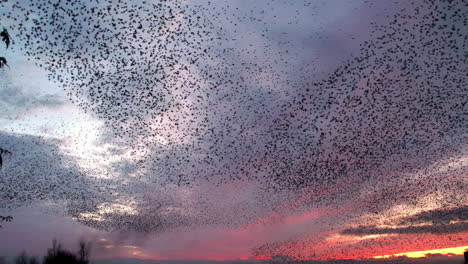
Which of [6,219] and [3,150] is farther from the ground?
[3,150]

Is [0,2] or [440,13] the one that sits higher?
[440,13]

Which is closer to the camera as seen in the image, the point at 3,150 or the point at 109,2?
the point at 3,150

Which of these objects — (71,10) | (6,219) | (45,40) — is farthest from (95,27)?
(6,219)

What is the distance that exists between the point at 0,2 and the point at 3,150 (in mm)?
6690

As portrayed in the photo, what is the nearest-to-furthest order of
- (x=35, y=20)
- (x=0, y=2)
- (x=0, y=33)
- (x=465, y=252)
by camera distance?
(x=0, y=33) → (x=0, y=2) → (x=35, y=20) → (x=465, y=252)

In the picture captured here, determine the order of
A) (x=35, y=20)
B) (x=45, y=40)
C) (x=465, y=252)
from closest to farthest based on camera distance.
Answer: (x=35, y=20) < (x=45, y=40) < (x=465, y=252)

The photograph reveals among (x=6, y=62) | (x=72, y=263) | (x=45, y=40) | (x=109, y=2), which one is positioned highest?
(x=109, y=2)

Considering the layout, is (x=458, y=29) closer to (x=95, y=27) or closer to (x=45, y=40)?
(x=95, y=27)

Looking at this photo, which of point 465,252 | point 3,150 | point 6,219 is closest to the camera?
point 3,150

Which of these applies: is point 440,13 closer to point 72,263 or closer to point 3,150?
point 3,150

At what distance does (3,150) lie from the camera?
8.59 metres

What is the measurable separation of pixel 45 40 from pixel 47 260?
81042 millimetres

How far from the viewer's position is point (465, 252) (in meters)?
49.0

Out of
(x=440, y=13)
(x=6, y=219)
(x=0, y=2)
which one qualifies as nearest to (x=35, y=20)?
(x=0, y=2)
